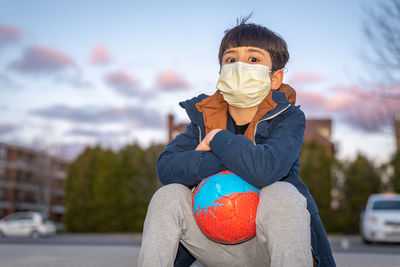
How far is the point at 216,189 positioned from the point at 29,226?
3077 cm

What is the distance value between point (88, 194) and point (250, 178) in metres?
32.0

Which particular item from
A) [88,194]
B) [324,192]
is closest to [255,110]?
[324,192]

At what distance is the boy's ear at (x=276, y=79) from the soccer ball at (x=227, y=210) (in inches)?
34.1

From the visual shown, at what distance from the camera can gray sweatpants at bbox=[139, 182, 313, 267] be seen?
7.98 feet

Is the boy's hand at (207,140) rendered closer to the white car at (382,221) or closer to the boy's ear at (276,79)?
the boy's ear at (276,79)

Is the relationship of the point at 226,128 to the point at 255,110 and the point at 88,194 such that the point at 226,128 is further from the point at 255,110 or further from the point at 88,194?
the point at 88,194

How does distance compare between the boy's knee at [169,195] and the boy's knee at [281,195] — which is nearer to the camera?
the boy's knee at [281,195]

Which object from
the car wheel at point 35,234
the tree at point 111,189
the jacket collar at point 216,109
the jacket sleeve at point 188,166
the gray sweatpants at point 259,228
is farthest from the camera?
the tree at point 111,189

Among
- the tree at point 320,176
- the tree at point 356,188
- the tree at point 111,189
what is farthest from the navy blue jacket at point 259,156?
the tree at point 111,189

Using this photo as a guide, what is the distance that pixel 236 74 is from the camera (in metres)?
3.12

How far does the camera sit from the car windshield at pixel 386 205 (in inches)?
677

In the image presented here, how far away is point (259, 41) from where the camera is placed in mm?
3305

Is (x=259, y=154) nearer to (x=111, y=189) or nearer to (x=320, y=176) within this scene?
(x=320, y=176)

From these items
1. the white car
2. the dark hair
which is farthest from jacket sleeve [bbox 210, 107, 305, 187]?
the white car
